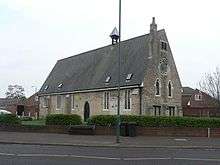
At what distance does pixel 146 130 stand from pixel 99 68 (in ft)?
85.4

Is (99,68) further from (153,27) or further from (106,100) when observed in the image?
(153,27)

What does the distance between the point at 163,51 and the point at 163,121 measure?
18850 millimetres

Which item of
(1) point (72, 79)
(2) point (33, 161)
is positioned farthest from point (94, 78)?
(2) point (33, 161)

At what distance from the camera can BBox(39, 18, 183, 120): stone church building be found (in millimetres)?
49469

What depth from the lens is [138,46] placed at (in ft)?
176

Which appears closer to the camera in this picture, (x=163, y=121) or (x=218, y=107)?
(x=163, y=121)

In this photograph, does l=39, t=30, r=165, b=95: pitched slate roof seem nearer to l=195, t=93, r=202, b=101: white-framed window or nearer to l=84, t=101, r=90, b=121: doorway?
l=84, t=101, r=90, b=121: doorway

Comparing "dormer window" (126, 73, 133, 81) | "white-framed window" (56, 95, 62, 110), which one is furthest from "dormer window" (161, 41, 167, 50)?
"white-framed window" (56, 95, 62, 110)

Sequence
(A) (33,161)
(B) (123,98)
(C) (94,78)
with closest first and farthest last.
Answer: (A) (33,161) < (B) (123,98) < (C) (94,78)

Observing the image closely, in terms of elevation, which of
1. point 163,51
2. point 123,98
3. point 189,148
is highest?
point 163,51

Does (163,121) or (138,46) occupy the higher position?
(138,46)

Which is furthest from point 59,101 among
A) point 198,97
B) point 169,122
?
point 169,122

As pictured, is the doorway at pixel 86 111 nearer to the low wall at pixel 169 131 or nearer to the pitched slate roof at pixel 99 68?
the pitched slate roof at pixel 99 68

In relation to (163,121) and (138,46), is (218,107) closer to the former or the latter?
(138,46)
